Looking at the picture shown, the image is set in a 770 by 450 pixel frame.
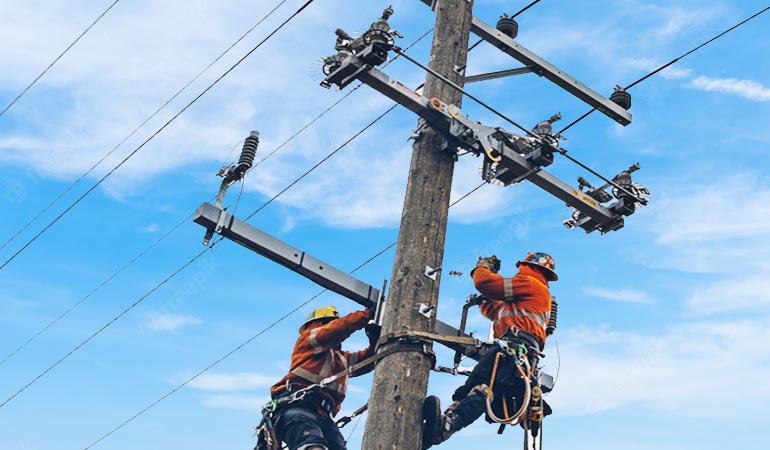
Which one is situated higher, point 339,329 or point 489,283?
point 489,283

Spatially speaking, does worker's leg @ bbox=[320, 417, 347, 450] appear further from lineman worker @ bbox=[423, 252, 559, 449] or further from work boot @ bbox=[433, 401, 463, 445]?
work boot @ bbox=[433, 401, 463, 445]

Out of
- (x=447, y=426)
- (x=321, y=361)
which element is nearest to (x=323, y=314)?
(x=321, y=361)

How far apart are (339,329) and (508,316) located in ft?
4.31

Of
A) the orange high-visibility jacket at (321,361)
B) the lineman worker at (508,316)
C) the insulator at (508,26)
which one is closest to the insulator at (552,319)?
the lineman worker at (508,316)

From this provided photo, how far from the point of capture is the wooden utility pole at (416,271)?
6.01 m

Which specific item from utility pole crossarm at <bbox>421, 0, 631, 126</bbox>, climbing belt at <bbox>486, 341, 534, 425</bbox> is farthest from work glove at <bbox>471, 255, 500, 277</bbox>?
utility pole crossarm at <bbox>421, 0, 631, 126</bbox>

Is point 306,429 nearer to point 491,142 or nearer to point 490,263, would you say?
point 490,263

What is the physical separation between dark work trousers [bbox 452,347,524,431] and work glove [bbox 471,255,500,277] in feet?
2.66

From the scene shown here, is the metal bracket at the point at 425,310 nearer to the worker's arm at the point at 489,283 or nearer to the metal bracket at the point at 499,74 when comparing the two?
the worker's arm at the point at 489,283

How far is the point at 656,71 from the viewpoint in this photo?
9.02 meters

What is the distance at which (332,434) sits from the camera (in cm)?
768

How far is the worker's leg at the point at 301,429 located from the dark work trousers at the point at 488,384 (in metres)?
1.11

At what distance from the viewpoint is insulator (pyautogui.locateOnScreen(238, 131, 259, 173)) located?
23.9 feet

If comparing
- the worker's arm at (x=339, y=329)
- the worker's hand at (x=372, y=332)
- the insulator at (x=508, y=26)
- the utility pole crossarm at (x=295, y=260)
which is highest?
the insulator at (x=508, y=26)
